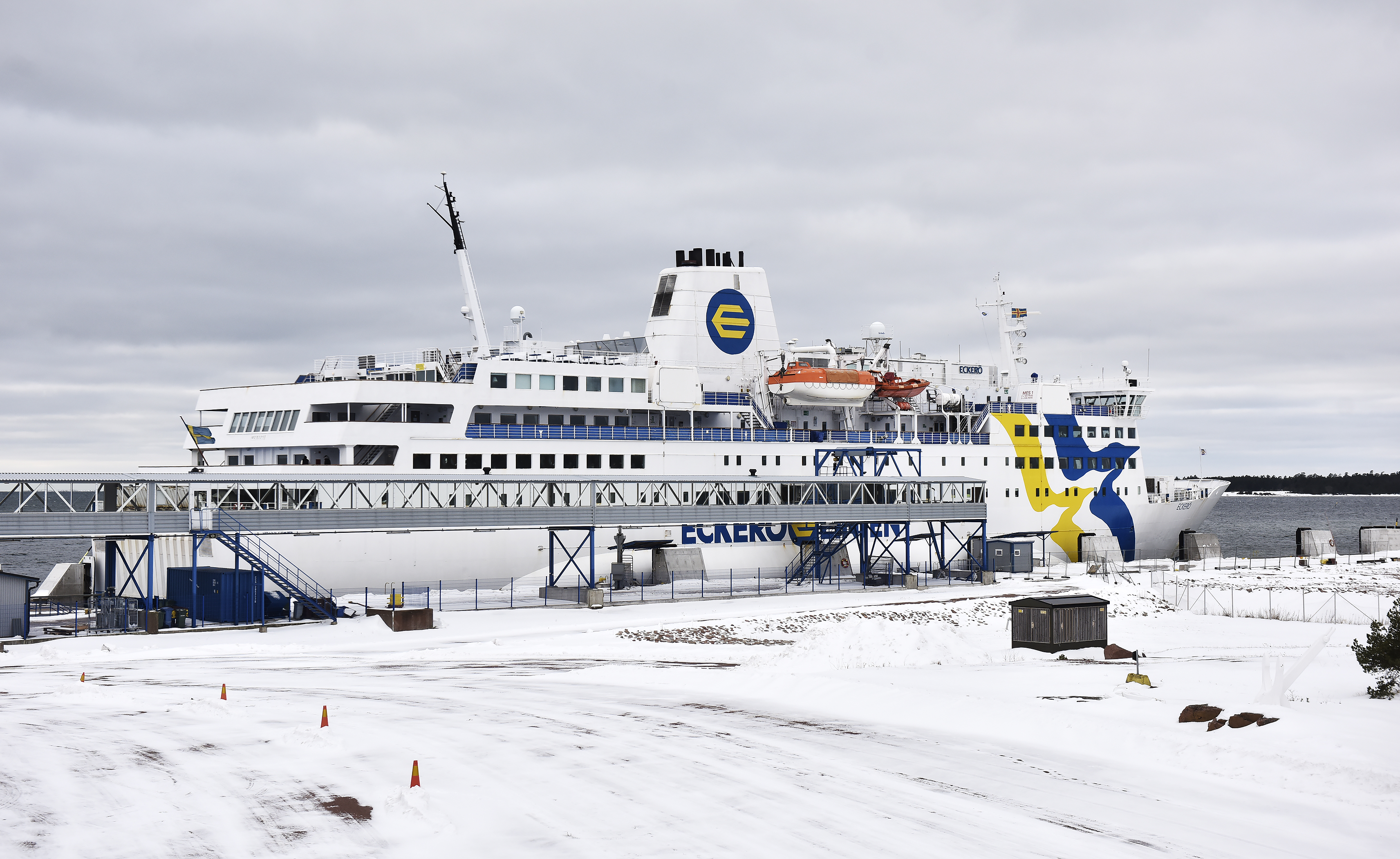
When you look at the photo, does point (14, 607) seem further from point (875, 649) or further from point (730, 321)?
point (730, 321)

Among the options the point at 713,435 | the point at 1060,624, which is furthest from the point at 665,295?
the point at 1060,624

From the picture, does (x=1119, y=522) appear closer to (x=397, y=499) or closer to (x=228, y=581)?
(x=397, y=499)

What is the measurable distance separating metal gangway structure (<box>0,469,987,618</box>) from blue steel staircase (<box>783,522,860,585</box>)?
106 millimetres

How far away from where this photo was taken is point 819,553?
2202 inches

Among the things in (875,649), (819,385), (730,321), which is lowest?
(875,649)

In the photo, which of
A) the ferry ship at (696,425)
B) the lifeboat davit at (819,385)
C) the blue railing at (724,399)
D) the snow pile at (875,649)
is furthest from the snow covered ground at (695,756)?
the lifeboat davit at (819,385)

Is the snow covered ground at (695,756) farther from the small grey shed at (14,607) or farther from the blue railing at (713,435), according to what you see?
the blue railing at (713,435)

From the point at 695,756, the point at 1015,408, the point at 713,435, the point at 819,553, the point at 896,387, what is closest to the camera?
the point at 695,756

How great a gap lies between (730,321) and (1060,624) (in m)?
29.4

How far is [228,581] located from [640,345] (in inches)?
1011

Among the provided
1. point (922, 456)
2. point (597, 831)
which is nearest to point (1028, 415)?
point (922, 456)

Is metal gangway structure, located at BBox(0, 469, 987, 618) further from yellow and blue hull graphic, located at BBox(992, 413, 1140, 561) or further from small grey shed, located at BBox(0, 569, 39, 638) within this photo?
yellow and blue hull graphic, located at BBox(992, 413, 1140, 561)

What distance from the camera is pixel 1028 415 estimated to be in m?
65.9

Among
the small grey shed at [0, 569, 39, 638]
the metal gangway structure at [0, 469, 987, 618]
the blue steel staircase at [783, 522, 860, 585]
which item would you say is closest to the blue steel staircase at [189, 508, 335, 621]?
the metal gangway structure at [0, 469, 987, 618]
